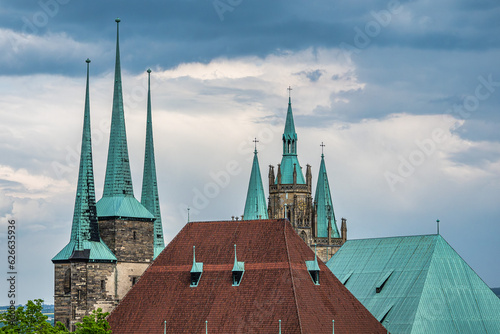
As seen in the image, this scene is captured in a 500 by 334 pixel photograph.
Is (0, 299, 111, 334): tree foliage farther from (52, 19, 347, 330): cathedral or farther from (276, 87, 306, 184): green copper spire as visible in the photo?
(276, 87, 306, 184): green copper spire

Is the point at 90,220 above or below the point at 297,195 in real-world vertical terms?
below

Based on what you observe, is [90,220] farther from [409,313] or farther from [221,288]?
[409,313]

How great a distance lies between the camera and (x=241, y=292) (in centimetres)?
8269

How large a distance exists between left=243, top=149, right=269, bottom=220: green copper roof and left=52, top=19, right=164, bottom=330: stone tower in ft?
208

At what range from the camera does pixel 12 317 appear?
8044 cm

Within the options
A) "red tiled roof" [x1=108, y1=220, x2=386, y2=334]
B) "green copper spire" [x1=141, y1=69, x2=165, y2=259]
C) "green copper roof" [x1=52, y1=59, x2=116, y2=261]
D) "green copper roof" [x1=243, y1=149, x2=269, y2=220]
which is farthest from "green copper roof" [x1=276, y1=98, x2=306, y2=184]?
"red tiled roof" [x1=108, y1=220, x2=386, y2=334]

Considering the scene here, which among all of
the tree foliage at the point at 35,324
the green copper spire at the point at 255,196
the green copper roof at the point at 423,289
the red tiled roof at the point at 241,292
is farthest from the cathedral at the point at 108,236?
the green copper spire at the point at 255,196

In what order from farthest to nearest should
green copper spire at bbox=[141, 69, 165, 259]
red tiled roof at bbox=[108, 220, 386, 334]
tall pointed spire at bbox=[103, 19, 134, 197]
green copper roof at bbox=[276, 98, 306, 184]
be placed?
green copper roof at bbox=[276, 98, 306, 184], green copper spire at bbox=[141, 69, 165, 259], tall pointed spire at bbox=[103, 19, 134, 197], red tiled roof at bbox=[108, 220, 386, 334]

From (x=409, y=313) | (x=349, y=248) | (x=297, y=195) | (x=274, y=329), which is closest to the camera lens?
(x=274, y=329)

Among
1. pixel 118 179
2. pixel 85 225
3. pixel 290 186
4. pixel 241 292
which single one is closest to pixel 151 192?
pixel 118 179

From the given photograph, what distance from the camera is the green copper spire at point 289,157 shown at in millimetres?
175625

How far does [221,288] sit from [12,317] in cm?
1391

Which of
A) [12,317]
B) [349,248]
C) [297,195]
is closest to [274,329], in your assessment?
[12,317]

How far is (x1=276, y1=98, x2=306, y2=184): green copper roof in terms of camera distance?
175250mm
